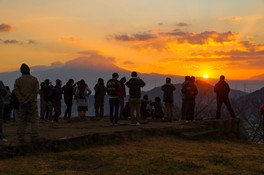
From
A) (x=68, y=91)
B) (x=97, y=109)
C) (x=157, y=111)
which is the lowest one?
(x=157, y=111)

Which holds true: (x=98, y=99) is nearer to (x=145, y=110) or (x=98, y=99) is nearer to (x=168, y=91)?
(x=145, y=110)

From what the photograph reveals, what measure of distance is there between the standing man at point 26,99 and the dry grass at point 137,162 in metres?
0.78

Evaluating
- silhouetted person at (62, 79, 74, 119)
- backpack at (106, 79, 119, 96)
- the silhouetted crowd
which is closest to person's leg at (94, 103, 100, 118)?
the silhouetted crowd

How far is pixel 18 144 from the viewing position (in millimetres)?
10789

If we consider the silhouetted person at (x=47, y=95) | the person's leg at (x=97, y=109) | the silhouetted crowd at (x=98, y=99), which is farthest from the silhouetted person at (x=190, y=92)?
the silhouetted person at (x=47, y=95)

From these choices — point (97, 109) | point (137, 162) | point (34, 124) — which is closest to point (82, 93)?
point (97, 109)

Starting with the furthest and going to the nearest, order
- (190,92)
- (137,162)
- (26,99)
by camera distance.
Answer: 1. (190,92)
2. (26,99)
3. (137,162)

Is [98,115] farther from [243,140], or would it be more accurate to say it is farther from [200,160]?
[200,160]

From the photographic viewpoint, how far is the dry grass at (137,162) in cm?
931

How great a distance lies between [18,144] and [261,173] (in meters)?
5.94

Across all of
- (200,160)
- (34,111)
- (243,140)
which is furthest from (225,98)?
(34,111)

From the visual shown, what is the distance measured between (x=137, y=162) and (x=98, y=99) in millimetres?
9950

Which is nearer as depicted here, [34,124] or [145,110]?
[34,124]

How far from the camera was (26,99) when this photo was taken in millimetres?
11000
